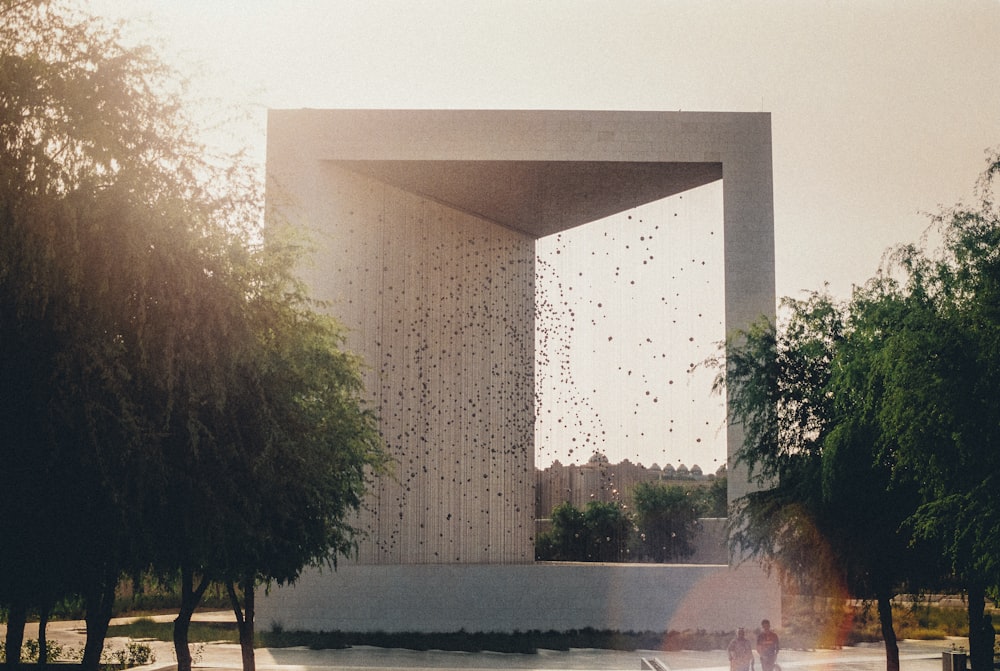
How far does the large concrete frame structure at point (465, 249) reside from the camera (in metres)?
32.7

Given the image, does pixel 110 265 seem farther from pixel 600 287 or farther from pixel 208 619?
pixel 208 619

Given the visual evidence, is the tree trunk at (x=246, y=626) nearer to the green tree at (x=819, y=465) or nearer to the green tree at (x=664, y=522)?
the green tree at (x=819, y=465)

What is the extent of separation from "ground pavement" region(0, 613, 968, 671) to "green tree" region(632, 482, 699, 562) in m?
6.71

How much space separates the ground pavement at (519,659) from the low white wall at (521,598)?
1.91m

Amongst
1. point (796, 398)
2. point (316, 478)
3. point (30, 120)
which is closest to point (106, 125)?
point (30, 120)

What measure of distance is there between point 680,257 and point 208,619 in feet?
61.0

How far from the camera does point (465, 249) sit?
36.2 meters

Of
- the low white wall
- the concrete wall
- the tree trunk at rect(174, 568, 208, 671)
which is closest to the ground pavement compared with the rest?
the low white wall

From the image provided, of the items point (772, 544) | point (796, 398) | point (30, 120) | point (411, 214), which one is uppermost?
point (411, 214)

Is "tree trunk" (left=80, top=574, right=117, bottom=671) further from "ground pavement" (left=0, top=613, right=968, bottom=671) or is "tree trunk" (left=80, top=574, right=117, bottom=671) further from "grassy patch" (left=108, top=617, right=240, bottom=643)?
"grassy patch" (left=108, top=617, right=240, bottom=643)

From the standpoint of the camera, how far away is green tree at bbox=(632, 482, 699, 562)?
119 ft

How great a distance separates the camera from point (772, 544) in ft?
73.1

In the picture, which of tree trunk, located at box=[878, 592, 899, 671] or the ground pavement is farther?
the ground pavement

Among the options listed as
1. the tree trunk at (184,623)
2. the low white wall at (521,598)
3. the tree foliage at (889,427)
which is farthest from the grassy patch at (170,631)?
the tree foliage at (889,427)
